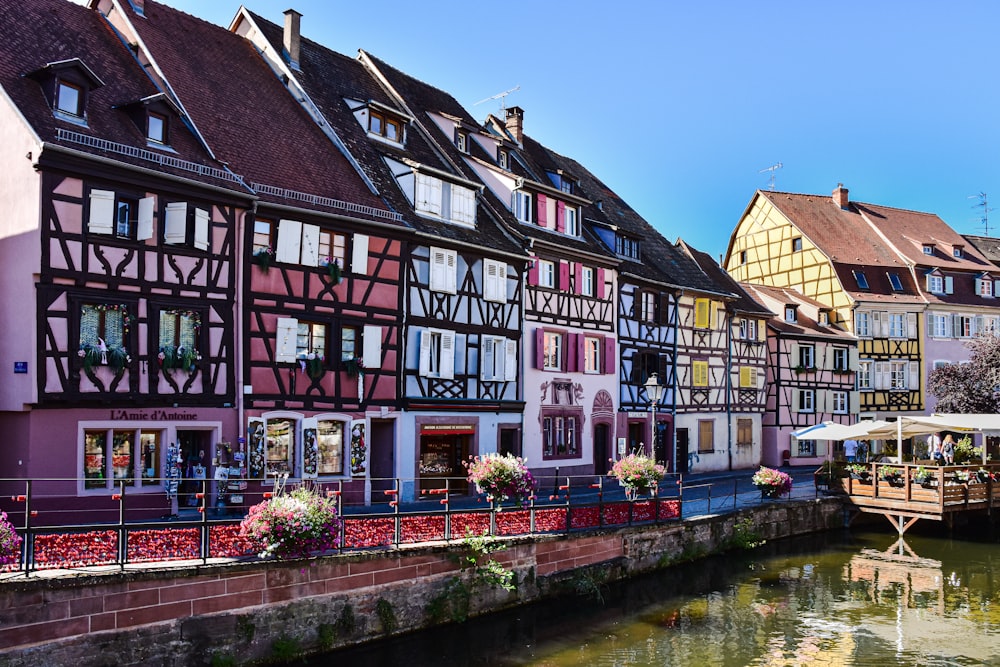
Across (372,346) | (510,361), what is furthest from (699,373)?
(372,346)

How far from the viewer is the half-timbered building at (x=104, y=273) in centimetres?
1720

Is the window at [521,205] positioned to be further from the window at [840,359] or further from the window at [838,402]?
the window at [838,402]

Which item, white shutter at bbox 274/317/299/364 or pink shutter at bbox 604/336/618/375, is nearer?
white shutter at bbox 274/317/299/364

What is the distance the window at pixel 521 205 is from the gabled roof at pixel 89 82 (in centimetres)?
1073

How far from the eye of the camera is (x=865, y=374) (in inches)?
1772

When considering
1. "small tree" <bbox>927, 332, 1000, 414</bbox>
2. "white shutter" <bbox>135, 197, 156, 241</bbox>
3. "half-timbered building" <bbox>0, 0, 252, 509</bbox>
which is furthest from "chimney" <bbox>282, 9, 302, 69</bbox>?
"small tree" <bbox>927, 332, 1000, 414</bbox>

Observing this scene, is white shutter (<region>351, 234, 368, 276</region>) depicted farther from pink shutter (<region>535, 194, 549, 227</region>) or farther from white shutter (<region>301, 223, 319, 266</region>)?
pink shutter (<region>535, 194, 549, 227</region>)

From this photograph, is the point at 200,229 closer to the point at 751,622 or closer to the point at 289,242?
the point at 289,242

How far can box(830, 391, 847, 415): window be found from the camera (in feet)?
143

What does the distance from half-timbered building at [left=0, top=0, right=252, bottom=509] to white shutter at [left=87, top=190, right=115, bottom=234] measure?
0.02 metres

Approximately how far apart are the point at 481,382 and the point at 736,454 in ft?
54.4

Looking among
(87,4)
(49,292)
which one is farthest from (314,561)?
(87,4)

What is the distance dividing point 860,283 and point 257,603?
38.2 meters

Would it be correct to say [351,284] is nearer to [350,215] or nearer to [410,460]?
[350,215]
